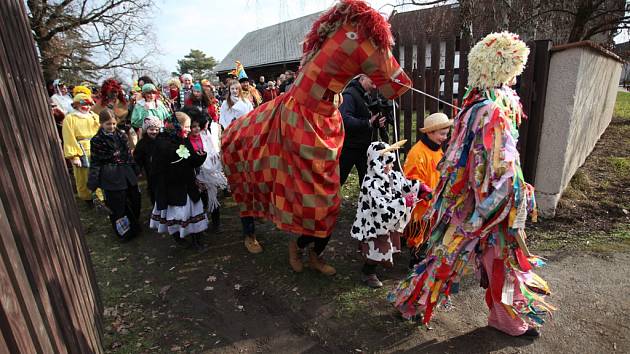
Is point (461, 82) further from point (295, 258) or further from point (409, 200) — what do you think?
point (295, 258)

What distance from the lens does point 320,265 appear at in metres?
3.73

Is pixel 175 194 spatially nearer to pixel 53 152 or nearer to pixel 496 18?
pixel 53 152

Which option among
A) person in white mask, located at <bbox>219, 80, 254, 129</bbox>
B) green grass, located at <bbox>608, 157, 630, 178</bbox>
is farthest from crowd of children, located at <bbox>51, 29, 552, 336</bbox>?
green grass, located at <bbox>608, 157, 630, 178</bbox>

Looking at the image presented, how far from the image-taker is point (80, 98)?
5.98 m

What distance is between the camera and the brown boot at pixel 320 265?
3.68 meters

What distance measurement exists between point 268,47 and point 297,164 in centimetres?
2949

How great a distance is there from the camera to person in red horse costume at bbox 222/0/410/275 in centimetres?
285

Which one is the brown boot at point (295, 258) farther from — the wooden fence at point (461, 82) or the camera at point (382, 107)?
the wooden fence at point (461, 82)

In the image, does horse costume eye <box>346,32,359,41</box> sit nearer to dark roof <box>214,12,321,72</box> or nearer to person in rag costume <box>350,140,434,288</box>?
person in rag costume <box>350,140,434,288</box>

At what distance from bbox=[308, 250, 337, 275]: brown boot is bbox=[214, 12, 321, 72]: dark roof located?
2234 centimetres

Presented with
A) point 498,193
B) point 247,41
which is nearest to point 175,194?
point 498,193

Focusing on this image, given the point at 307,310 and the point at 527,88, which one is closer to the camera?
the point at 307,310

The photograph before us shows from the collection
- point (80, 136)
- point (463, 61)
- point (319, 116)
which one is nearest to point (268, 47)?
point (80, 136)

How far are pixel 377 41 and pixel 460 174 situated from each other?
3.88 feet
